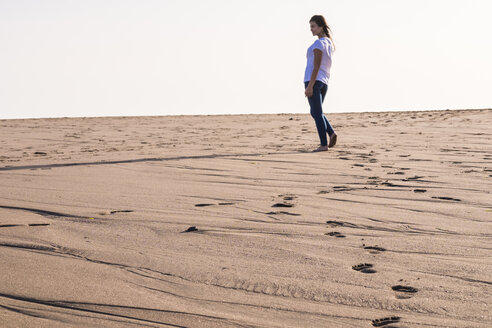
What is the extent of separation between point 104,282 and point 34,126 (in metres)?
8.82

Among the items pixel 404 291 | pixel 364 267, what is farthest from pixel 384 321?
pixel 364 267

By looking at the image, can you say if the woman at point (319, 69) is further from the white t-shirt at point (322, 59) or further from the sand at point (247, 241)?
the sand at point (247, 241)

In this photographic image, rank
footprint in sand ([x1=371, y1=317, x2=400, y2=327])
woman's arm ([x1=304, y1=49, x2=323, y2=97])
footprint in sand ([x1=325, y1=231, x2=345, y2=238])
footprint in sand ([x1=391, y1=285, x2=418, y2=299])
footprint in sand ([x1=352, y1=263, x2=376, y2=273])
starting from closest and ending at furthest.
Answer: footprint in sand ([x1=371, y1=317, x2=400, y2=327]) < footprint in sand ([x1=391, y1=285, x2=418, y2=299]) < footprint in sand ([x1=352, y1=263, x2=376, y2=273]) < footprint in sand ([x1=325, y1=231, x2=345, y2=238]) < woman's arm ([x1=304, y1=49, x2=323, y2=97])

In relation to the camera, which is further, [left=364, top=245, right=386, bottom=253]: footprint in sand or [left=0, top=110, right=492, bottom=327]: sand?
[left=364, top=245, right=386, bottom=253]: footprint in sand

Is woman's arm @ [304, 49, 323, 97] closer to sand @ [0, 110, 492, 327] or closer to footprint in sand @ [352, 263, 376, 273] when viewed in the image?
sand @ [0, 110, 492, 327]

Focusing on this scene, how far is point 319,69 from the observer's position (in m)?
6.01

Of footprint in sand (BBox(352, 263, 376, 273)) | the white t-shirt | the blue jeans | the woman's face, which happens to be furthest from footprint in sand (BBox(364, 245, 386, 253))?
the woman's face

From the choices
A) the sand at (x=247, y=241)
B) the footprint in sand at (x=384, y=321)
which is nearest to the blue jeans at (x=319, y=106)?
the sand at (x=247, y=241)

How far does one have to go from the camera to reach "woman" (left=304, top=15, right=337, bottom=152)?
5.94 m

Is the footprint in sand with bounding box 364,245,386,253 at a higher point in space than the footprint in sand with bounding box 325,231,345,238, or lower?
lower

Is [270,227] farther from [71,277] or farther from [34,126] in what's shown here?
[34,126]

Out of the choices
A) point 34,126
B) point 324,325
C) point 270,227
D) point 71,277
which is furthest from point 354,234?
point 34,126

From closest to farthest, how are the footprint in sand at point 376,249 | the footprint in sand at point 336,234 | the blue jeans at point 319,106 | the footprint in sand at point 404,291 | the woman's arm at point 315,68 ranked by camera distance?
the footprint in sand at point 404,291
the footprint in sand at point 376,249
the footprint in sand at point 336,234
the woman's arm at point 315,68
the blue jeans at point 319,106

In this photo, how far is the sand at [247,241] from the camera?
1.86 metres
